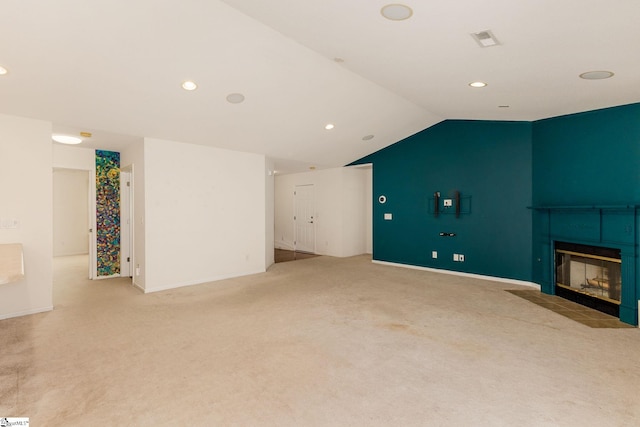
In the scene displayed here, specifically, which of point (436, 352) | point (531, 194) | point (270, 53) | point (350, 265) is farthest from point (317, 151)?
point (436, 352)

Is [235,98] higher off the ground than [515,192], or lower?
higher

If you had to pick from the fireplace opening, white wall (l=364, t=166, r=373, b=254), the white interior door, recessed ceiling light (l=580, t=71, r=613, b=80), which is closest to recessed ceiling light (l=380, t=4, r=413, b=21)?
recessed ceiling light (l=580, t=71, r=613, b=80)

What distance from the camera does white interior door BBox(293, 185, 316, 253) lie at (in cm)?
923

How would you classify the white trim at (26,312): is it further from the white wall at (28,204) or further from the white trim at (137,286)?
the white trim at (137,286)

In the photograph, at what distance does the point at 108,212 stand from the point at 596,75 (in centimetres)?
763

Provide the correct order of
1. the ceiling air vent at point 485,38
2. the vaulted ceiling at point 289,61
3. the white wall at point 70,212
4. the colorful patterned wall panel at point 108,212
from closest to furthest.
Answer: the vaulted ceiling at point 289,61, the ceiling air vent at point 485,38, the colorful patterned wall panel at point 108,212, the white wall at point 70,212

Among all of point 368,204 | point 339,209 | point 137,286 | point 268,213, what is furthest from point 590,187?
point 137,286

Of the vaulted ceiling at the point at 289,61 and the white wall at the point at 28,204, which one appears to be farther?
the white wall at the point at 28,204

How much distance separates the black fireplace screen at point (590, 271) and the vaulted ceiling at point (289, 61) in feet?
6.52

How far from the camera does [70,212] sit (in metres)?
9.32

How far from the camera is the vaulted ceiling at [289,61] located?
8.53 ft

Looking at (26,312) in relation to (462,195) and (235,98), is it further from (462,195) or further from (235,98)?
(462,195)

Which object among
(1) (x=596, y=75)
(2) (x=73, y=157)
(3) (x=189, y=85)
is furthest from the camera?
(2) (x=73, y=157)

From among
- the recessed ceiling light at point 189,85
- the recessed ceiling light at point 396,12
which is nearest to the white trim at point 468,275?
the recessed ceiling light at point 396,12
